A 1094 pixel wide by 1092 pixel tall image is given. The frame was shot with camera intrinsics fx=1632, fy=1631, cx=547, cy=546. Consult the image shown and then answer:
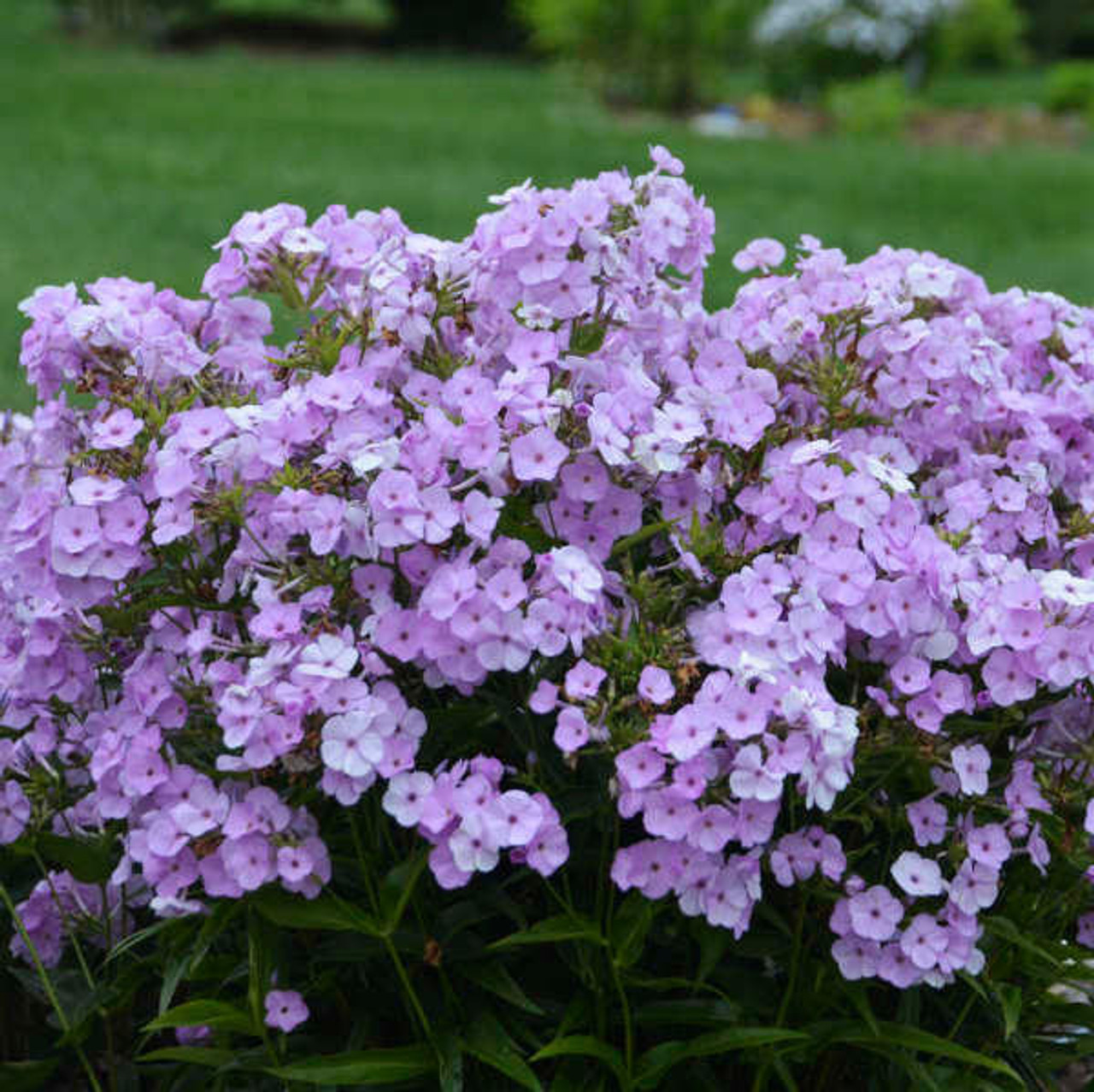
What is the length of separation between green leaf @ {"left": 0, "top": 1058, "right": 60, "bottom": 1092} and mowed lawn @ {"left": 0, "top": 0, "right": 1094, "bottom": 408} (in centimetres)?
339

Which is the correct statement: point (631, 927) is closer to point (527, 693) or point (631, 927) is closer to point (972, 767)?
point (527, 693)

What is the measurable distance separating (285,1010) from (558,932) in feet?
1.17

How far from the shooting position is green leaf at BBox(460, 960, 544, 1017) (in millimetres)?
1856

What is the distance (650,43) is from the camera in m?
14.7

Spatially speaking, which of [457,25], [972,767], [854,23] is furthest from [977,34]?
[972,767]

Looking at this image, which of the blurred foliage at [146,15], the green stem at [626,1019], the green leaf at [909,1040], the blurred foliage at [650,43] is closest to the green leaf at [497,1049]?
the green stem at [626,1019]

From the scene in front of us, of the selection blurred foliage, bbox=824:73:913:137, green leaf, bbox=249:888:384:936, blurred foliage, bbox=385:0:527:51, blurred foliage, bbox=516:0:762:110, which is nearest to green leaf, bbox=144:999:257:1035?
green leaf, bbox=249:888:384:936

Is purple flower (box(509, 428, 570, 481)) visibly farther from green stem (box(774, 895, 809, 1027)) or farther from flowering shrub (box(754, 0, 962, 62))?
flowering shrub (box(754, 0, 962, 62))

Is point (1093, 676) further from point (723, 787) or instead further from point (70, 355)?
point (70, 355)

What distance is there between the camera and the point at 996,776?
6.71 ft

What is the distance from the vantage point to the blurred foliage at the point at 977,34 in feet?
56.0

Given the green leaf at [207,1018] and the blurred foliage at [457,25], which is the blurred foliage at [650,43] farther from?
the green leaf at [207,1018]

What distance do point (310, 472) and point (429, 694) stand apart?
316mm

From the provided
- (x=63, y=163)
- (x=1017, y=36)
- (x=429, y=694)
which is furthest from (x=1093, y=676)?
(x=1017, y=36)
